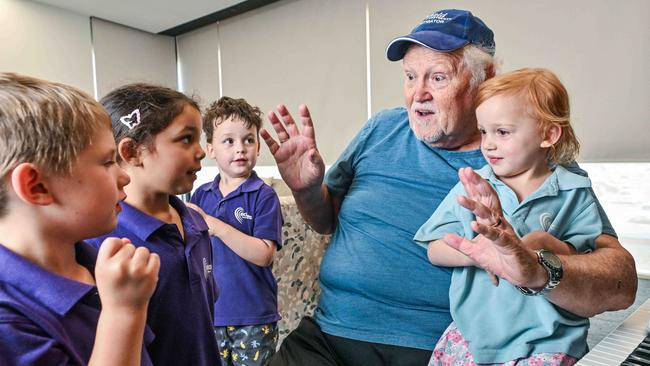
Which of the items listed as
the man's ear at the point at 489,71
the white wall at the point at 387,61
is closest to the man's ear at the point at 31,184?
the man's ear at the point at 489,71

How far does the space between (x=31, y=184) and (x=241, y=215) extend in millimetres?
1106

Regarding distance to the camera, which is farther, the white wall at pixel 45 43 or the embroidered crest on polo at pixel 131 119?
the white wall at pixel 45 43

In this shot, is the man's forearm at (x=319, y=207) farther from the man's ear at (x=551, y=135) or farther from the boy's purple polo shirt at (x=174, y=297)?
the man's ear at (x=551, y=135)

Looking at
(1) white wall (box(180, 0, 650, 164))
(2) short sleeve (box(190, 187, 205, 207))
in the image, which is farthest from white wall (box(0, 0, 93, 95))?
(2) short sleeve (box(190, 187, 205, 207))

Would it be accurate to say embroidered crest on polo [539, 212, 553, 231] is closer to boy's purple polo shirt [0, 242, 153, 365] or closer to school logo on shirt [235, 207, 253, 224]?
boy's purple polo shirt [0, 242, 153, 365]

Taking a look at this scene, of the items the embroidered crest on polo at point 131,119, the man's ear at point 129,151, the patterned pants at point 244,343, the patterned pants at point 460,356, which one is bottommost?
the patterned pants at point 244,343

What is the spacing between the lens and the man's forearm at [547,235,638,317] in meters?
0.87

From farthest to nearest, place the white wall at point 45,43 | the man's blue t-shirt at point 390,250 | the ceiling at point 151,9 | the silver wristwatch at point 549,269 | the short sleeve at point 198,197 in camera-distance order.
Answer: the ceiling at point 151,9
the white wall at point 45,43
the short sleeve at point 198,197
the man's blue t-shirt at point 390,250
the silver wristwatch at point 549,269

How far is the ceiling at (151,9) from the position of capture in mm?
3650

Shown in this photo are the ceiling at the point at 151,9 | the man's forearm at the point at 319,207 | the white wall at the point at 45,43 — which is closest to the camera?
the man's forearm at the point at 319,207

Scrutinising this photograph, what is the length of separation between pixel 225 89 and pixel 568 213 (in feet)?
12.3

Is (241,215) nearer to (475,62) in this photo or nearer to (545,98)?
(475,62)

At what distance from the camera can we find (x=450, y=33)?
49.3 inches

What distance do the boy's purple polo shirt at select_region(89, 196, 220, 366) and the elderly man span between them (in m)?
0.34
